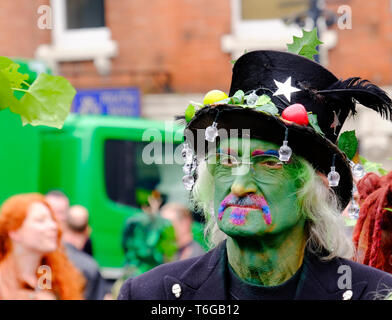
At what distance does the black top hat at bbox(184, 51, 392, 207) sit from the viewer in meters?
2.28

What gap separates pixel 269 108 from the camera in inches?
89.0

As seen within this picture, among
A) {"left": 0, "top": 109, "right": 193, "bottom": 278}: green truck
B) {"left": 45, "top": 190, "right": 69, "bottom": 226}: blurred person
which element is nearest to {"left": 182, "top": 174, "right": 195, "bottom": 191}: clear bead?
{"left": 45, "top": 190, "right": 69, "bottom": 226}: blurred person

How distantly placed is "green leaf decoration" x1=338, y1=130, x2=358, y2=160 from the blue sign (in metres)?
8.22

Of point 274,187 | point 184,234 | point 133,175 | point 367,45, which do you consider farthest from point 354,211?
point 367,45

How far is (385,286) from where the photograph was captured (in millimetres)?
2301

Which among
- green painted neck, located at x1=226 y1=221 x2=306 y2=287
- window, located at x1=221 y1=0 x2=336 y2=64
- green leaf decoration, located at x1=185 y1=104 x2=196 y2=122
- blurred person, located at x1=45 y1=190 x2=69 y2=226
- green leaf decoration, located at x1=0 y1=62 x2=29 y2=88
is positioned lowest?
blurred person, located at x1=45 y1=190 x2=69 y2=226

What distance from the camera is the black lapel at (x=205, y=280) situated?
2.34 metres

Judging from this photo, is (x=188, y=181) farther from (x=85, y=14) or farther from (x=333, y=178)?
(x=85, y=14)

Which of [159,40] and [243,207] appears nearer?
[243,207]

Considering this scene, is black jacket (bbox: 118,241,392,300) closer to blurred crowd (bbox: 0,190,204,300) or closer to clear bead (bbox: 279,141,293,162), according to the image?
clear bead (bbox: 279,141,293,162)

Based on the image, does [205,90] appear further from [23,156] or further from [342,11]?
[342,11]

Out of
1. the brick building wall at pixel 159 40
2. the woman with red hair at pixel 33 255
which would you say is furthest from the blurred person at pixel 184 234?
the brick building wall at pixel 159 40

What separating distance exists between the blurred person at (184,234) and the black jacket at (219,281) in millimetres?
3550

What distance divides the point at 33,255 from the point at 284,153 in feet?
7.91
